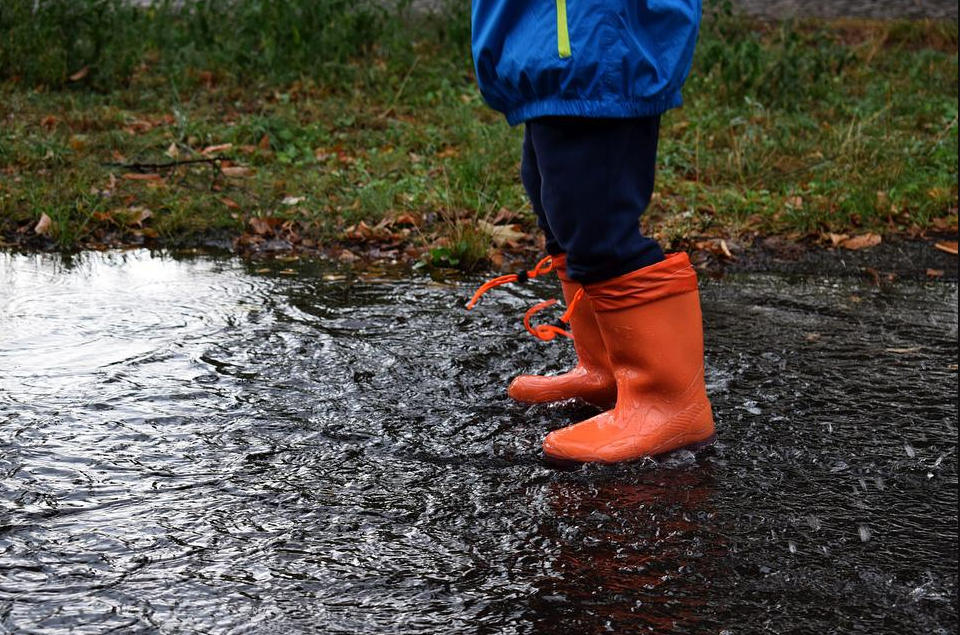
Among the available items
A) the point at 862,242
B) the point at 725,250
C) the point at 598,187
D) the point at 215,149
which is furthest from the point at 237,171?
the point at 598,187

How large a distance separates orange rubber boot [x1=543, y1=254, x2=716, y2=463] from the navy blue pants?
51 mm

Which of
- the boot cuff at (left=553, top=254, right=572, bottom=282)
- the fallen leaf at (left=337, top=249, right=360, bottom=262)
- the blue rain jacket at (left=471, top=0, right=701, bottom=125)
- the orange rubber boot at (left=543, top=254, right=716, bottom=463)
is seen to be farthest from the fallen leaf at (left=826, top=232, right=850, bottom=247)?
the blue rain jacket at (left=471, top=0, right=701, bottom=125)

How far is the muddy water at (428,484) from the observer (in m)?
1.69

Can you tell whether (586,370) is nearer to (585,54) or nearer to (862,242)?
(585,54)

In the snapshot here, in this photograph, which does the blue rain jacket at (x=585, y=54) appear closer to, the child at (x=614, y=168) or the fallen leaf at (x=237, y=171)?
the child at (x=614, y=168)

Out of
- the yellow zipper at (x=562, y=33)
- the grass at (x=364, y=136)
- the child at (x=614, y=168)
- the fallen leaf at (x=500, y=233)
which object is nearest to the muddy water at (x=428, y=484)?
the child at (x=614, y=168)

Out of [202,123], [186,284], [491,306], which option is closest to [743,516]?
[491,306]

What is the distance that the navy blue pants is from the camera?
7.47 ft

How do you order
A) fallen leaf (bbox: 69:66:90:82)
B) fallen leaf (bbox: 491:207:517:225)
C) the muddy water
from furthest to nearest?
fallen leaf (bbox: 69:66:90:82) → fallen leaf (bbox: 491:207:517:225) → the muddy water

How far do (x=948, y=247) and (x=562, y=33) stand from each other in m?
2.99

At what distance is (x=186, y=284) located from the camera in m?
3.70

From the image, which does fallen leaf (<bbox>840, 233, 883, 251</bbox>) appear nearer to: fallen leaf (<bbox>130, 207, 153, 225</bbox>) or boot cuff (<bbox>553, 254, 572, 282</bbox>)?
boot cuff (<bbox>553, 254, 572, 282</bbox>)

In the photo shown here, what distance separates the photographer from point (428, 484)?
2.14 m

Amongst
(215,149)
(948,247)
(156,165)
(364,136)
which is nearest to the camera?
(948,247)
